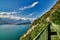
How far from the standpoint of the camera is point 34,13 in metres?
3.44

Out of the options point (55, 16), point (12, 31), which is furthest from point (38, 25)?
point (12, 31)

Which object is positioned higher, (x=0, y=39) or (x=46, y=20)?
(x=46, y=20)

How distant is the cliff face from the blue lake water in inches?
3.0

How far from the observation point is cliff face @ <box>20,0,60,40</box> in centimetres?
342

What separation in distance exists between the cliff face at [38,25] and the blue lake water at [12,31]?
0.25 ft

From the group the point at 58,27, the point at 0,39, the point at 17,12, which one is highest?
the point at 17,12

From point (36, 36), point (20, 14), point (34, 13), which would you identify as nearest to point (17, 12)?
point (20, 14)

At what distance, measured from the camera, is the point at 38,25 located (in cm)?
348

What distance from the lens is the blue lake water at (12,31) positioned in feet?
11.1

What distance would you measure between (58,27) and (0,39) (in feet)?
3.15

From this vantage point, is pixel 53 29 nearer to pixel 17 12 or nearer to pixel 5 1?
pixel 17 12

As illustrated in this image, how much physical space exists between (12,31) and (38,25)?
43 cm

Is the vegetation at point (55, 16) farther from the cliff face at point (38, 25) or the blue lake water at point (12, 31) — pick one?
the blue lake water at point (12, 31)

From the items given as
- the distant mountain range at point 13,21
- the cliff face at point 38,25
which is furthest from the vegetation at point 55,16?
the distant mountain range at point 13,21
